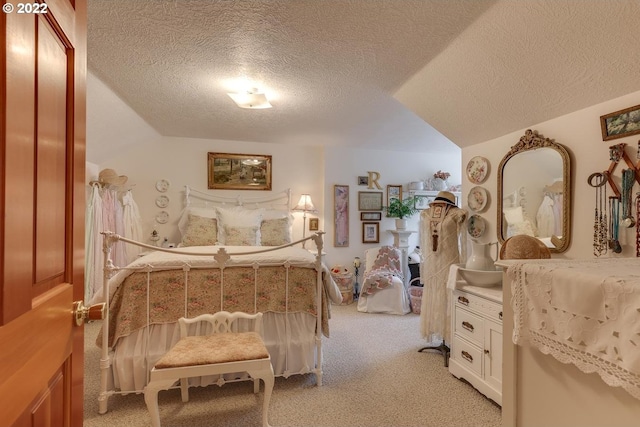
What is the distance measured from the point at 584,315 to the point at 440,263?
1.84 m

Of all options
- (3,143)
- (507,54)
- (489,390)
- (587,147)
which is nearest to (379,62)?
(507,54)

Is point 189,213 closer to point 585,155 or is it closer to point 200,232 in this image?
point 200,232

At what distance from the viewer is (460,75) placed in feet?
6.78

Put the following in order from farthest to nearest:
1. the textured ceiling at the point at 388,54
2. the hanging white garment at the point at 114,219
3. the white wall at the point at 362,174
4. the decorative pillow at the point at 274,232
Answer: the white wall at the point at 362,174 → the decorative pillow at the point at 274,232 → the hanging white garment at the point at 114,219 → the textured ceiling at the point at 388,54

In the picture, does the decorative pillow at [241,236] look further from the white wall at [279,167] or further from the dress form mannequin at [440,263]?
the dress form mannequin at [440,263]

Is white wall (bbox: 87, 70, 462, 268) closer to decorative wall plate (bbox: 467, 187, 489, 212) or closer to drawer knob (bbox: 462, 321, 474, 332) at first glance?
decorative wall plate (bbox: 467, 187, 489, 212)

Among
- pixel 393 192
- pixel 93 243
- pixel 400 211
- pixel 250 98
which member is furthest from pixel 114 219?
pixel 393 192

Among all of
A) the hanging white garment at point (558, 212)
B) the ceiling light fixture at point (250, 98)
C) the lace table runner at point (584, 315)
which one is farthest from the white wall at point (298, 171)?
the lace table runner at point (584, 315)

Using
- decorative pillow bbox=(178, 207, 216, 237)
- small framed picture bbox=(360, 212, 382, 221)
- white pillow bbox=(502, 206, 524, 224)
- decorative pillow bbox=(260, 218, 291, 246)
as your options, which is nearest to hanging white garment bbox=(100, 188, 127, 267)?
decorative pillow bbox=(178, 207, 216, 237)

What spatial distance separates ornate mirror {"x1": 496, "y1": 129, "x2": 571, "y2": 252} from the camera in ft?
6.41

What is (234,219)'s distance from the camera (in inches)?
150

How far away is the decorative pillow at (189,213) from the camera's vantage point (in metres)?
3.84

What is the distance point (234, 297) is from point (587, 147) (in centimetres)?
249

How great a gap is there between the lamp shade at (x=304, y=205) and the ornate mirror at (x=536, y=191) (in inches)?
97.6
